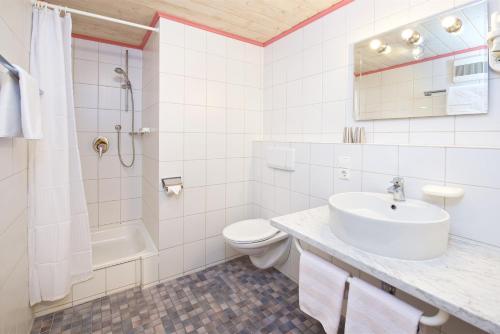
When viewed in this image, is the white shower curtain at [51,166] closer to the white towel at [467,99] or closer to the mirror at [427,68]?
the mirror at [427,68]

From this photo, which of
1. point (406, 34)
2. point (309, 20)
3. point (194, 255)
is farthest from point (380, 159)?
point (194, 255)

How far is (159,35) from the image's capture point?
1.91 m

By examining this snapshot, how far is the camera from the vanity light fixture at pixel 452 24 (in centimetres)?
118

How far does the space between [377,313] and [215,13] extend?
2171 mm

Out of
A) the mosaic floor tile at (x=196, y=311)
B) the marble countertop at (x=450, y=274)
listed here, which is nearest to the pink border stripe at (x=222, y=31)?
the marble countertop at (x=450, y=274)

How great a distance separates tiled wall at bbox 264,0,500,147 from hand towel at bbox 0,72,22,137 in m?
1.77

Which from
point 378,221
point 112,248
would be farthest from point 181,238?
point 378,221

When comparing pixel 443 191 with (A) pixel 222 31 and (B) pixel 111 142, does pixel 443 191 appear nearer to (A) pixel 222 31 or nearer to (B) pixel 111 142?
(A) pixel 222 31

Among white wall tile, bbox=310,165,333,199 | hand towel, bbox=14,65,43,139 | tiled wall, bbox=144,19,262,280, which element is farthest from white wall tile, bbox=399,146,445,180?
hand towel, bbox=14,65,43,139

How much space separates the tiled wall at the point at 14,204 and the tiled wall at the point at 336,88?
1.82m

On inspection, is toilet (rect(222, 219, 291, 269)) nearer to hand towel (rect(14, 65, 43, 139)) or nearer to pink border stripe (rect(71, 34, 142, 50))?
hand towel (rect(14, 65, 43, 139))

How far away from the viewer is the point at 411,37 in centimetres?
135

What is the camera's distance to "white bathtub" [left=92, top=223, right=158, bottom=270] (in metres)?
2.29

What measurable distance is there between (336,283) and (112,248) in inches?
89.8
